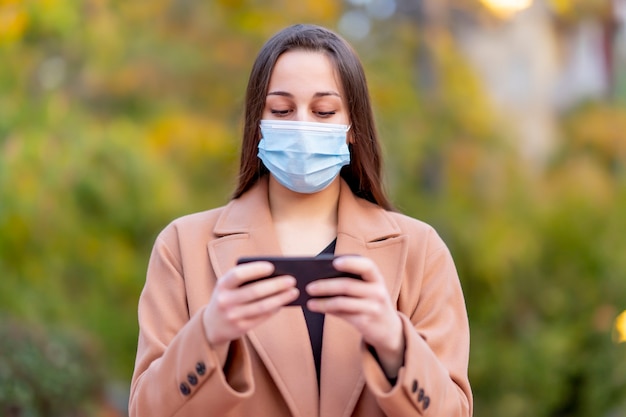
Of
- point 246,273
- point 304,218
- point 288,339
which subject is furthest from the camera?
point 304,218

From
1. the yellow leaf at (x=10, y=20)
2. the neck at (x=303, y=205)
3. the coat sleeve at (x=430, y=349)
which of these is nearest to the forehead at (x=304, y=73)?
the neck at (x=303, y=205)

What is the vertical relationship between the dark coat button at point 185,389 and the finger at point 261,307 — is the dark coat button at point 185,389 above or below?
below

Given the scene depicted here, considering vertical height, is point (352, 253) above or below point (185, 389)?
above

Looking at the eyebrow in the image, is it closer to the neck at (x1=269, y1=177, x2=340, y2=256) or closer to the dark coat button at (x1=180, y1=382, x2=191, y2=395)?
the neck at (x1=269, y1=177, x2=340, y2=256)

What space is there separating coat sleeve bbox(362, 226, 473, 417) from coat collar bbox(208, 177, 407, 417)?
71mm

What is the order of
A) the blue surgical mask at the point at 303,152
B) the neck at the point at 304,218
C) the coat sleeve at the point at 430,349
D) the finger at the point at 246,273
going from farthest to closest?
the neck at the point at 304,218, the blue surgical mask at the point at 303,152, the coat sleeve at the point at 430,349, the finger at the point at 246,273

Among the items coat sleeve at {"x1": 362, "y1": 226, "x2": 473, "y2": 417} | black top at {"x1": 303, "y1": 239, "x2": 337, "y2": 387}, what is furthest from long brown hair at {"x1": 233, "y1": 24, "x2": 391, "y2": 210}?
black top at {"x1": 303, "y1": 239, "x2": 337, "y2": 387}

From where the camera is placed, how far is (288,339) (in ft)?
8.36

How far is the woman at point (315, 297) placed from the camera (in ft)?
7.47

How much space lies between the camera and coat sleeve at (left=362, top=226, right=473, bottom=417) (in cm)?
225

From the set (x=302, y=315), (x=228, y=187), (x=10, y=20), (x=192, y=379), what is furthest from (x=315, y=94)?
(x=228, y=187)

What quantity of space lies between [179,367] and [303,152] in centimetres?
63

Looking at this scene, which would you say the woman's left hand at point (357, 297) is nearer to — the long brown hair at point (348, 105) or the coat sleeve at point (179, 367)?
the coat sleeve at point (179, 367)

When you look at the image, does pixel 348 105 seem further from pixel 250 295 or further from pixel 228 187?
pixel 228 187
